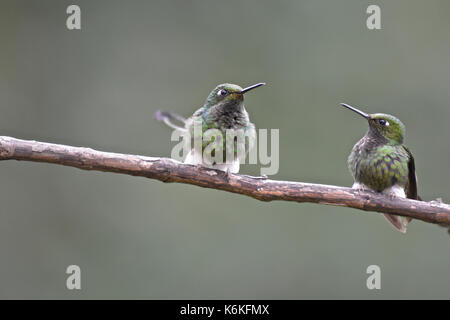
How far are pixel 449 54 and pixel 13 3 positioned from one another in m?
7.87

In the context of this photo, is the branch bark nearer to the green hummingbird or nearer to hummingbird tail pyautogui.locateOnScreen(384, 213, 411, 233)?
the green hummingbird

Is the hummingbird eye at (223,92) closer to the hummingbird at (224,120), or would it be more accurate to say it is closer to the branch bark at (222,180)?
the hummingbird at (224,120)

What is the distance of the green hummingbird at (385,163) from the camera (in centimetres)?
372

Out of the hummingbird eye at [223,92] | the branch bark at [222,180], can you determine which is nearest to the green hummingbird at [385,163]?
the branch bark at [222,180]

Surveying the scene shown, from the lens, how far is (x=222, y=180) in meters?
3.48

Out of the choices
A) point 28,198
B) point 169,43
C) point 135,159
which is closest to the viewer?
point 135,159

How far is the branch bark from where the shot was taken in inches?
130

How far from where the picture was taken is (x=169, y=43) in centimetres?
962

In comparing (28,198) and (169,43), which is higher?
(169,43)

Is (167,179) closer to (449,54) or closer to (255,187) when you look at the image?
(255,187)

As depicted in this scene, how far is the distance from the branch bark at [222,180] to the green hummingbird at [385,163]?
0.17 meters

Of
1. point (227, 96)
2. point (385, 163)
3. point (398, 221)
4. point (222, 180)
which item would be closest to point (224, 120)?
point (227, 96)

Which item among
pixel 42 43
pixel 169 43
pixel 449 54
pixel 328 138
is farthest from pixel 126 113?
pixel 449 54

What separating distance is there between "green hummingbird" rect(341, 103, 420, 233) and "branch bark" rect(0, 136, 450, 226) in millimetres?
165
